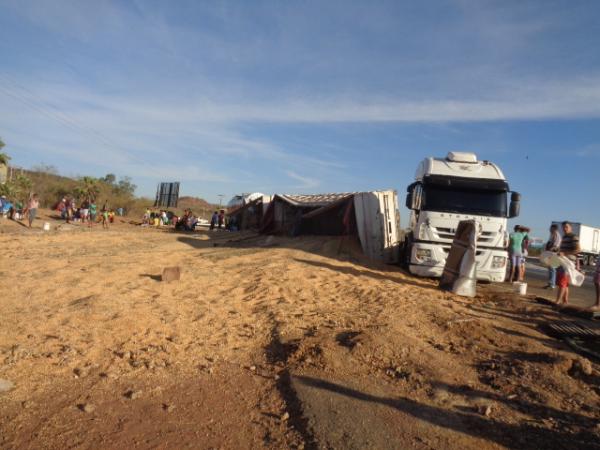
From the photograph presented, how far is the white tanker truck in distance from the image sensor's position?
9367 mm

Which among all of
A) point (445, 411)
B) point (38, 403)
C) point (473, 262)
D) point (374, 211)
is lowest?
point (38, 403)

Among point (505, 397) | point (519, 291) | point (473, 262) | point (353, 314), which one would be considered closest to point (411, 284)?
point (473, 262)

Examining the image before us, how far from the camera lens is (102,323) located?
18.1 ft

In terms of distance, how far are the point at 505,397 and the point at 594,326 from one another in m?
2.87

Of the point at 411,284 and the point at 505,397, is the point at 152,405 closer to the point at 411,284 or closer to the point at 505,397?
the point at 505,397

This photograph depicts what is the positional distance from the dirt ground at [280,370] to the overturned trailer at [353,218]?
Result: 176 inches

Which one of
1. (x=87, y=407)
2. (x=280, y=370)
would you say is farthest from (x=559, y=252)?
(x=87, y=407)

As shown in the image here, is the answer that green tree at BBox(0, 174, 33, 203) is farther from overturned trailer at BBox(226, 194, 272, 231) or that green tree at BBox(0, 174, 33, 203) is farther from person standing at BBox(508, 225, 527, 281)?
person standing at BBox(508, 225, 527, 281)

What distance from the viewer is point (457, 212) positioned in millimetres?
9781

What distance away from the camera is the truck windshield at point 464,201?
980cm

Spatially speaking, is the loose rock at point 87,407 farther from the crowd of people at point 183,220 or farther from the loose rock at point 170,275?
the crowd of people at point 183,220

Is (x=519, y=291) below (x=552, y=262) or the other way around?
below

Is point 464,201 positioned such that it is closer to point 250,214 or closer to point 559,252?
point 559,252

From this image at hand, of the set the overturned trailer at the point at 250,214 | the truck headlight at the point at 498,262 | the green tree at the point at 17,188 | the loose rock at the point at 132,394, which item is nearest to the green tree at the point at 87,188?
the green tree at the point at 17,188
